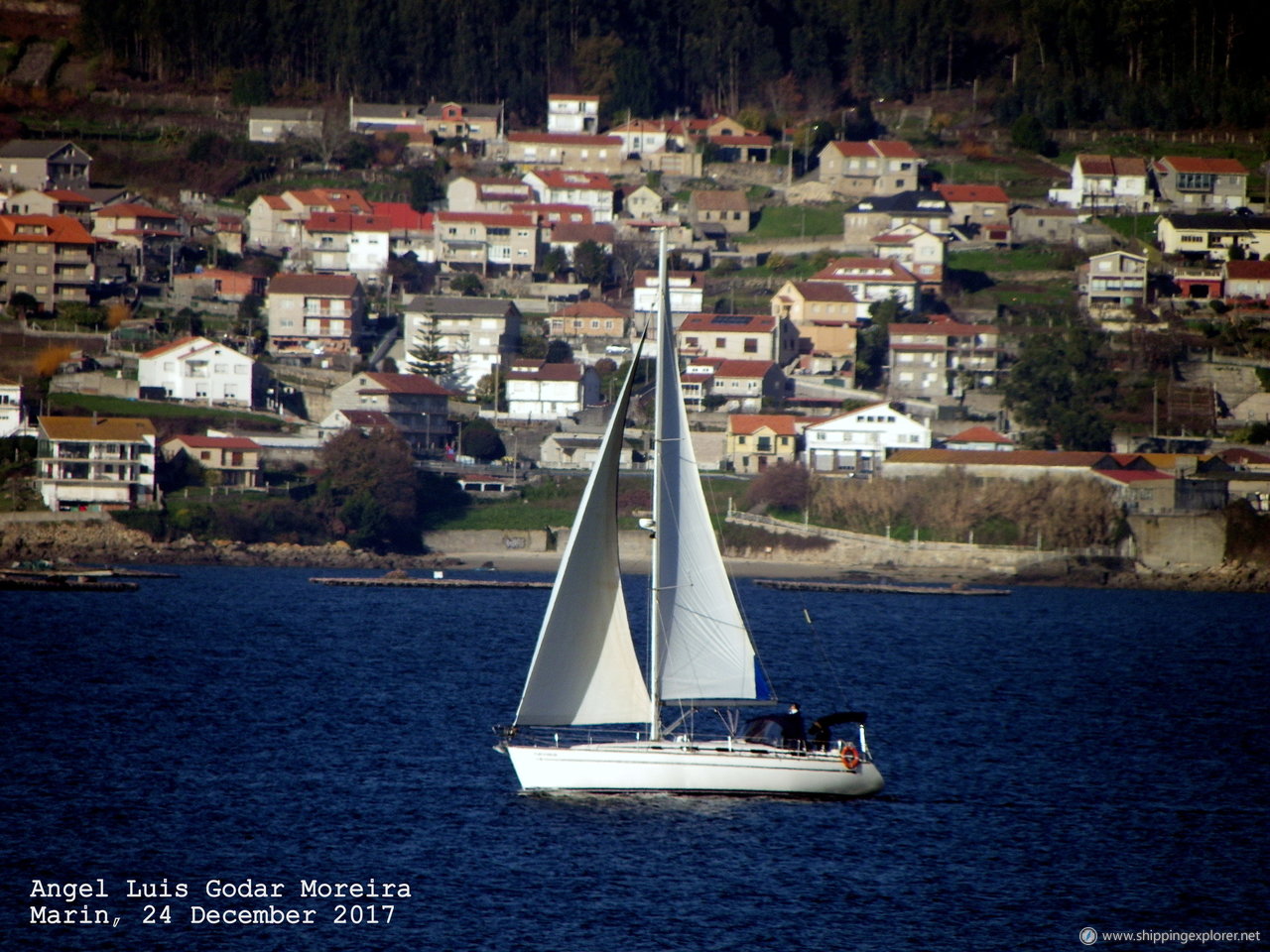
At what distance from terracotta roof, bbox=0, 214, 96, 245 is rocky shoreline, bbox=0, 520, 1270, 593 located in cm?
2653

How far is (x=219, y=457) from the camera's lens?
239 feet

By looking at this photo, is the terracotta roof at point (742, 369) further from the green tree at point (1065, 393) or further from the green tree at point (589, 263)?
the green tree at point (589, 263)

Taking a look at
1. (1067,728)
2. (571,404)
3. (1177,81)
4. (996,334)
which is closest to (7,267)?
(571,404)

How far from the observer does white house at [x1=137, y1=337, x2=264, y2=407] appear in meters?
80.9

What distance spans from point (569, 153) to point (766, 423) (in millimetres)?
46767

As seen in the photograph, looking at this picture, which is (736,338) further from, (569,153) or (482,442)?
(569,153)

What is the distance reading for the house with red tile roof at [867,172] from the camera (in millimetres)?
113812

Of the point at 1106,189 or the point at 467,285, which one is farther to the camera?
the point at 1106,189

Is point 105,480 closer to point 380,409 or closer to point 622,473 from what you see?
point 380,409

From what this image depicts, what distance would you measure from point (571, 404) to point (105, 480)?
2433 centimetres

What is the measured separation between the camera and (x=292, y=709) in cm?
3616

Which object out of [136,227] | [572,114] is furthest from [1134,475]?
[572,114]

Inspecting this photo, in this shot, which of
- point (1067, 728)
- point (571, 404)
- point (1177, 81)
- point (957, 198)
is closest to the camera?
point (1067, 728)

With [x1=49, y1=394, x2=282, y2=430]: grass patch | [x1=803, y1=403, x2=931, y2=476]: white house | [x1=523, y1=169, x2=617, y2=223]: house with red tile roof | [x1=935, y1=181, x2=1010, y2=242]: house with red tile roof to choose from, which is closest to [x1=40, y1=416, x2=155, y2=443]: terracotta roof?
→ [x1=49, y1=394, x2=282, y2=430]: grass patch
